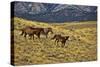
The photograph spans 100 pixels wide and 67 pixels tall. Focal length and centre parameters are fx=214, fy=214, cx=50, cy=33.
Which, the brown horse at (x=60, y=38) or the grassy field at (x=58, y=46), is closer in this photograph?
the grassy field at (x=58, y=46)

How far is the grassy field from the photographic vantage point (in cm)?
212

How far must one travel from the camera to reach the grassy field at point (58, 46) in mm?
2119

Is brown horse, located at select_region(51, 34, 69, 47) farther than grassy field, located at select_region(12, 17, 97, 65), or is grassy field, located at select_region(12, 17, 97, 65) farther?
brown horse, located at select_region(51, 34, 69, 47)

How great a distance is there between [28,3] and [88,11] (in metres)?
0.71

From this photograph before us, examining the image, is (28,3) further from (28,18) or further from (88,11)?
(88,11)

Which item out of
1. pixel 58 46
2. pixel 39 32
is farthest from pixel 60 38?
pixel 39 32

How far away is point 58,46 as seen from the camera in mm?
2268

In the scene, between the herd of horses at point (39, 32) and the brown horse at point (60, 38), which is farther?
the brown horse at point (60, 38)

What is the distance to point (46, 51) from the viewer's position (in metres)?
2.22

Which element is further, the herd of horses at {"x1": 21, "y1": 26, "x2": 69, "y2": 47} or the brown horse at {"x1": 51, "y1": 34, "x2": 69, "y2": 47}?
the brown horse at {"x1": 51, "y1": 34, "x2": 69, "y2": 47}
